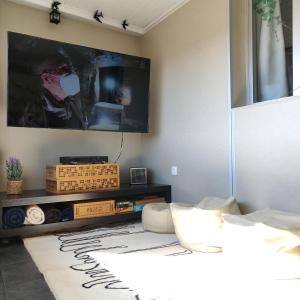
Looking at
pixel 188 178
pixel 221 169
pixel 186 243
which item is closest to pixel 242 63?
pixel 221 169

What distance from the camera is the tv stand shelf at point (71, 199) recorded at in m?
2.63

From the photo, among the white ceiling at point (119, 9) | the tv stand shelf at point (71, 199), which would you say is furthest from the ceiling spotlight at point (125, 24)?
the tv stand shelf at point (71, 199)

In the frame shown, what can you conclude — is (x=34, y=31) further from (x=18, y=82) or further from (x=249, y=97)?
(x=249, y=97)

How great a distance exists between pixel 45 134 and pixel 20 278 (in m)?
1.89

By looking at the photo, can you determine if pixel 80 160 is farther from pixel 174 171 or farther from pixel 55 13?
pixel 55 13

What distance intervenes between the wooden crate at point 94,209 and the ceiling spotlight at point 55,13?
216cm

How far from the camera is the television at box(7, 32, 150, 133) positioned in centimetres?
283

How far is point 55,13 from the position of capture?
11.1 ft

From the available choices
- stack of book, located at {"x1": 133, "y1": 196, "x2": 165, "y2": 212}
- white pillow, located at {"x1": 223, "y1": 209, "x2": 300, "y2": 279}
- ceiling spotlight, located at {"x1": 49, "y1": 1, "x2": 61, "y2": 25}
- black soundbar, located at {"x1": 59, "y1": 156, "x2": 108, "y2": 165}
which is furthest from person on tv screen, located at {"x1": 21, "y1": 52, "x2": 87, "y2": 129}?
white pillow, located at {"x1": 223, "y1": 209, "x2": 300, "y2": 279}

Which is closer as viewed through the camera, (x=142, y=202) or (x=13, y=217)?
(x=13, y=217)

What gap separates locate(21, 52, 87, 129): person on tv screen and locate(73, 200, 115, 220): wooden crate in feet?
2.77

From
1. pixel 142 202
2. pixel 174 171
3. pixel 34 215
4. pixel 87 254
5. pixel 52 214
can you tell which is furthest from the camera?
pixel 174 171

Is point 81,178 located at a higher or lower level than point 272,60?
lower

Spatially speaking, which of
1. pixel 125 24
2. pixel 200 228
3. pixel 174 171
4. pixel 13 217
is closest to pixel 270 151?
pixel 200 228
